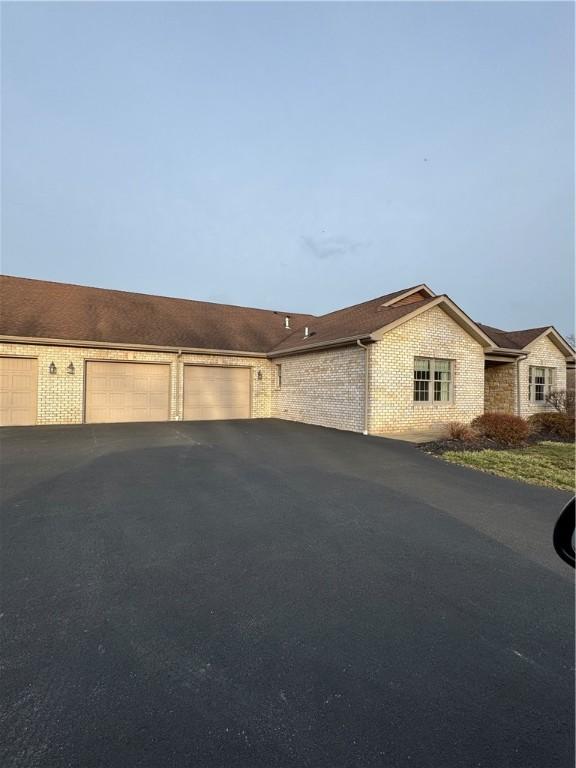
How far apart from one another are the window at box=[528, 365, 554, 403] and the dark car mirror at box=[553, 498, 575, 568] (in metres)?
18.1

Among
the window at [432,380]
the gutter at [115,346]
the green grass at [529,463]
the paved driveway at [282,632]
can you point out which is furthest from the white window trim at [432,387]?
the paved driveway at [282,632]

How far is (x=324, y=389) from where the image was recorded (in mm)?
14062

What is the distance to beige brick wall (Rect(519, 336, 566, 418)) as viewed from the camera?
1650cm

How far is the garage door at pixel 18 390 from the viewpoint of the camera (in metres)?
13.1

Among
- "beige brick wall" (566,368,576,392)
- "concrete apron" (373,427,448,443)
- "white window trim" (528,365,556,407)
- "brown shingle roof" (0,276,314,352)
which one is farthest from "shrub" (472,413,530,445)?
"beige brick wall" (566,368,576,392)

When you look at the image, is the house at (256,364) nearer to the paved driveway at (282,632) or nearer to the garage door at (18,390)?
the garage door at (18,390)

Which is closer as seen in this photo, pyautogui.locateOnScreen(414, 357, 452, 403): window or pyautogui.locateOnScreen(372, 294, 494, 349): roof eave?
pyautogui.locateOnScreen(372, 294, 494, 349): roof eave

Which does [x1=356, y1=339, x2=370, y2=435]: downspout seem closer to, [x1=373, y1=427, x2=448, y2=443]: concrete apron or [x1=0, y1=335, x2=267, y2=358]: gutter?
[x1=373, y1=427, x2=448, y2=443]: concrete apron

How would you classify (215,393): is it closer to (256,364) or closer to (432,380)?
(256,364)

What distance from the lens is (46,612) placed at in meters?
2.62

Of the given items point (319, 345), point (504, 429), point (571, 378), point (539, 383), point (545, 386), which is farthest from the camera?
point (571, 378)

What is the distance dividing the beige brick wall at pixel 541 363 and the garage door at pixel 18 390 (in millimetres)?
19528

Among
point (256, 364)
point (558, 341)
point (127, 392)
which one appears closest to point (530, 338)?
point (558, 341)

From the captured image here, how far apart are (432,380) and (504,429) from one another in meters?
2.95
